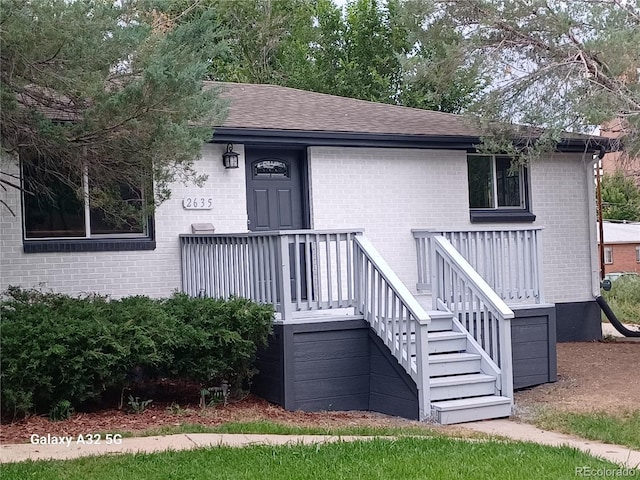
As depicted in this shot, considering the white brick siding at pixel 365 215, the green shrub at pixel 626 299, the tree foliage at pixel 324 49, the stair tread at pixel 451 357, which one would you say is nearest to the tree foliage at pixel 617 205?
the tree foliage at pixel 324 49

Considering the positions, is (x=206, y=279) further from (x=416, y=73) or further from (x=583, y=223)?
(x=583, y=223)

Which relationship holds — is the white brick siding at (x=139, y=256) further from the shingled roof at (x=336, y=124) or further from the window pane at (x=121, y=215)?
the shingled roof at (x=336, y=124)

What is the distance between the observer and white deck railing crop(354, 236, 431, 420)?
8.76m

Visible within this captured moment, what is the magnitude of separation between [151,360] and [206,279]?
2399mm

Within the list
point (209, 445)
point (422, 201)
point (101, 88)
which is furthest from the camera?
point (422, 201)

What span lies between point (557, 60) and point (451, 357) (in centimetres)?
537

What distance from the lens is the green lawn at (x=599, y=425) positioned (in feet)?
24.9

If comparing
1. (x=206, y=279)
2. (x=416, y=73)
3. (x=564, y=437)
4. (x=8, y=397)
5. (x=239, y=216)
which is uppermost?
(x=416, y=73)

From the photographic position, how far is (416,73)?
13.3 metres

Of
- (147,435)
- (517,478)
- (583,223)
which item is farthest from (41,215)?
(583,223)

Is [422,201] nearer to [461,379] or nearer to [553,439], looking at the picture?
[461,379]

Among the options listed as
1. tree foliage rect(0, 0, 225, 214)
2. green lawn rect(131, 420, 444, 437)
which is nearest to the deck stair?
green lawn rect(131, 420, 444, 437)

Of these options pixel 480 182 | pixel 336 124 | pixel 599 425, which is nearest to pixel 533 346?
pixel 599 425

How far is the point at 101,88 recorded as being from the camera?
759cm
